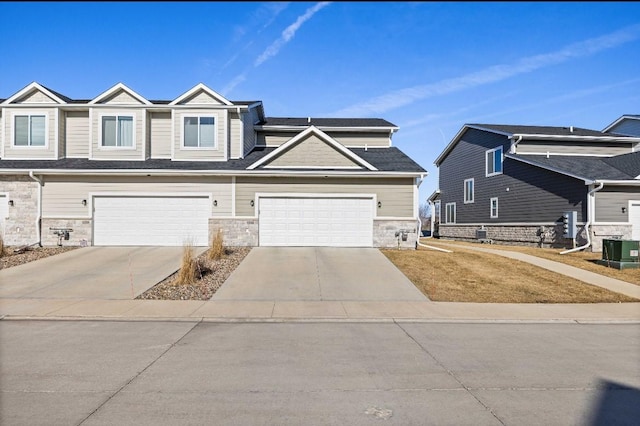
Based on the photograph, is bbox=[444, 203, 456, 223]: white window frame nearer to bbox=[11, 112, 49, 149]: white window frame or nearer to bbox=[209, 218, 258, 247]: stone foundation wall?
bbox=[209, 218, 258, 247]: stone foundation wall

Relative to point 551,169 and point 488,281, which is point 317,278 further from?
point 551,169

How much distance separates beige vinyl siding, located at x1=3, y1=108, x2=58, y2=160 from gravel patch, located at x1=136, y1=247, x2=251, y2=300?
33.8ft

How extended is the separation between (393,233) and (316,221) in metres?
3.32

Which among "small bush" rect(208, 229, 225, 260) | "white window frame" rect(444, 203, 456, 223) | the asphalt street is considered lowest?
the asphalt street

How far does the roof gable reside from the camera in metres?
19.2

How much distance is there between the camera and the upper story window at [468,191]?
101 feet

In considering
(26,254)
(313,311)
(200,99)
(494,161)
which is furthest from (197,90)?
(494,161)

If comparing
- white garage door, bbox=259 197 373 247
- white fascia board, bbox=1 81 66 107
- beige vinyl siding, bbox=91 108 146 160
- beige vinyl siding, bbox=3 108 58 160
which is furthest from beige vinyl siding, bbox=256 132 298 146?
beige vinyl siding, bbox=3 108 58 160

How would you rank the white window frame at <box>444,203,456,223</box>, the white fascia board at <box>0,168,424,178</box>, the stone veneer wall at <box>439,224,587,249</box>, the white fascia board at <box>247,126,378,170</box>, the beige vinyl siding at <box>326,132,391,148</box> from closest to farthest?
the white fascia board at <box>0,168,424,178</box> → the white fascia board at <box>247,126,378,170</box> → the stone veneer wall at <box>439,224,587,249</box> → the beige vinyl siding at <box>326,132,391,148</box> → the white window frame at <box>444,203,456,223</box>

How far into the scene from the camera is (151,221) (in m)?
18.0

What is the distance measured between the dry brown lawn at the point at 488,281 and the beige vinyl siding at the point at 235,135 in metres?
8.49

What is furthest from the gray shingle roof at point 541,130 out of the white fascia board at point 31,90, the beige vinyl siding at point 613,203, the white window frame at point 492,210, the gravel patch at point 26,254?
the gravel patch at point 26,254

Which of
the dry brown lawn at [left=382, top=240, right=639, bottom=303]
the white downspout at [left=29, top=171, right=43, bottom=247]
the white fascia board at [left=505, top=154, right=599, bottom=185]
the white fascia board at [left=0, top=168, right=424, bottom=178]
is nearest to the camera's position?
the dry brown lawn at [left=382, top=240, right=639, bottom=303]

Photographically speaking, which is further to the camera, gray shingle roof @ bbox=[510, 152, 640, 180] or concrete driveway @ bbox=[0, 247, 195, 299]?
gray shingle roof @ bbox=[510, 152, 640, 180]
